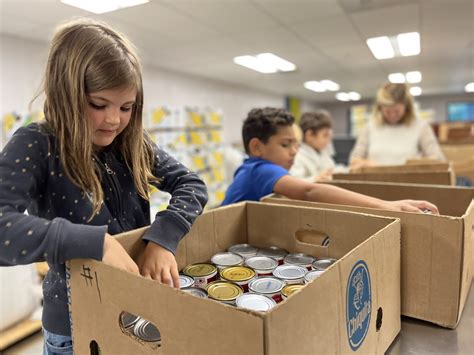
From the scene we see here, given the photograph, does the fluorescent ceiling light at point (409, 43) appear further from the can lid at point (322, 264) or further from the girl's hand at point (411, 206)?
the can lid at point (322, 264)

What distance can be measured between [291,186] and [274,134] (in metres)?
0.50

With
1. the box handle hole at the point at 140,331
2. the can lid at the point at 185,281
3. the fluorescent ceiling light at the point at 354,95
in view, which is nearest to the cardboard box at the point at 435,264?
the can lid at the point at 185,281

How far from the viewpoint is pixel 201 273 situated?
2.85 feet

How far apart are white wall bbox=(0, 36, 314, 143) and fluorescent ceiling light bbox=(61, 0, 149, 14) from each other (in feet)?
1.81

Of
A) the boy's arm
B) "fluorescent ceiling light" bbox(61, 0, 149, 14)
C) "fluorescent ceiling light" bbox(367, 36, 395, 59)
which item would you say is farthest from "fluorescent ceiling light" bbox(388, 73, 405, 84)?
the boy's arm

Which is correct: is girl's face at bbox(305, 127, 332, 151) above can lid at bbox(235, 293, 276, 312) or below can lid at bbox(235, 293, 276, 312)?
above

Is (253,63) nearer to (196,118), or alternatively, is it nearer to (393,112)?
(196,118)

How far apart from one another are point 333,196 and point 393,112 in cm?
150

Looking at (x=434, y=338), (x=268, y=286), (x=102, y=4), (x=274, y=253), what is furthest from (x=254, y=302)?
(x=102, y=4)

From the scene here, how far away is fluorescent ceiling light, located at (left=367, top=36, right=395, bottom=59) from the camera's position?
4.62m

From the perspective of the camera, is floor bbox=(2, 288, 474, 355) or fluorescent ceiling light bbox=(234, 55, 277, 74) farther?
fluorescent ceiling light bbox=(234, 55, 277, 74)

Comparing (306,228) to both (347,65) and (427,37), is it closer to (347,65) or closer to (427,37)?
(427,37)

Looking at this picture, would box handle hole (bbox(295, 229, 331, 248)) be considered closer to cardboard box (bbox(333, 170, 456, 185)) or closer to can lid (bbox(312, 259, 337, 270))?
can lid (bbox(312, 259, 337, 270))

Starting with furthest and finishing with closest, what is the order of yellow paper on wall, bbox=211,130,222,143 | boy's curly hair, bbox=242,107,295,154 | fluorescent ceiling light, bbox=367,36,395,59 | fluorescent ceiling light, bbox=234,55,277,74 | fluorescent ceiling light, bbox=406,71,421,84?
fluorescent ceiling light, bbox=406,71,421,84, yellow paper on wall, bbox=211,130,222,143, fluorescent ceiling light, bbox=234,55,277,74, fluorescent ceiling light, bbox=367,36,395,59, boy's curly hair, bbox=242,107,295,154
